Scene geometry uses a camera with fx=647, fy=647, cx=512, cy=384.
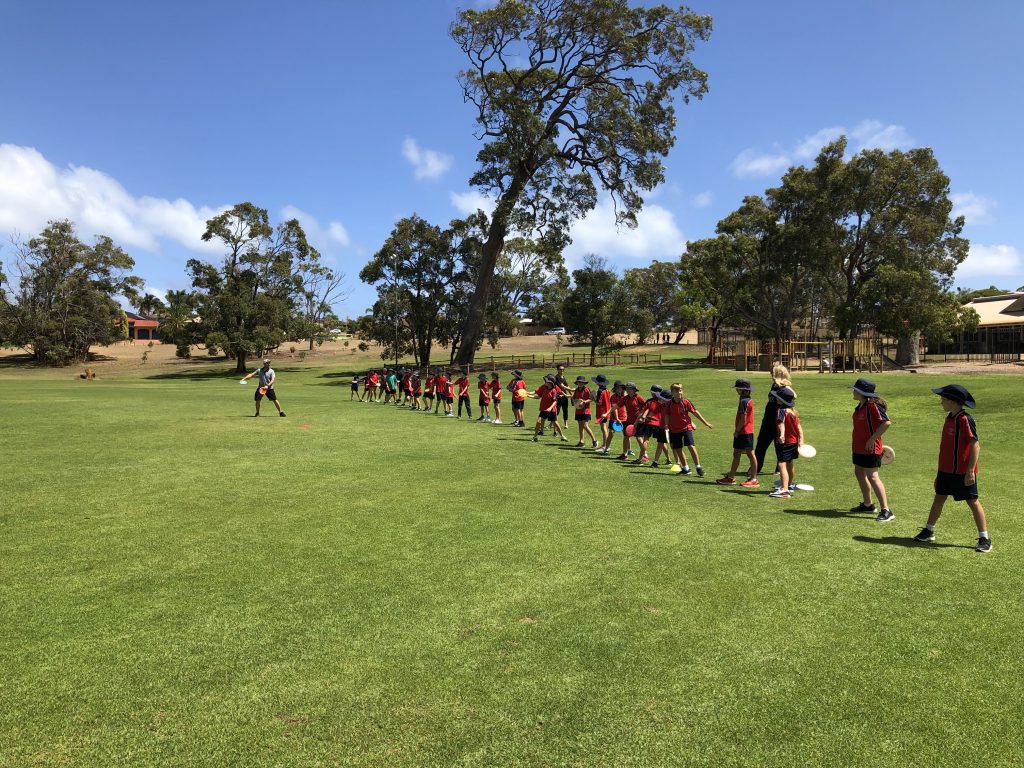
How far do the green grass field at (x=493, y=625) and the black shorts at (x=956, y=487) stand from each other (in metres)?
0.62

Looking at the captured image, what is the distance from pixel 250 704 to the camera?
13.2 ft

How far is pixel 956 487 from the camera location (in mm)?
7039

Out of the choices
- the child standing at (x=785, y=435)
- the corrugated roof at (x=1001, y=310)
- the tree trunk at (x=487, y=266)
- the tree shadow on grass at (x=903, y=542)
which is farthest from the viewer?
the corrugated roof at (x=1001, y=310)

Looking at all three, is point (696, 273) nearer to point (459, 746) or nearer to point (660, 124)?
point (660, 124)

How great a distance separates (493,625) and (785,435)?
642cm

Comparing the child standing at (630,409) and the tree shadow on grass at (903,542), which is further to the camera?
the child standing at (630,409)

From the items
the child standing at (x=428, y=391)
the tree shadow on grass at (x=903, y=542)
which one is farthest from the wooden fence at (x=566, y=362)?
the tree shadow on grass at (x=903, y=542)

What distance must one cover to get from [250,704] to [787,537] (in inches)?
239

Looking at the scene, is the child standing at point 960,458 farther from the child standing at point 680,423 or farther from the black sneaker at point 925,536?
the child standing at point 680,423

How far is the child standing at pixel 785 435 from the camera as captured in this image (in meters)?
9.71

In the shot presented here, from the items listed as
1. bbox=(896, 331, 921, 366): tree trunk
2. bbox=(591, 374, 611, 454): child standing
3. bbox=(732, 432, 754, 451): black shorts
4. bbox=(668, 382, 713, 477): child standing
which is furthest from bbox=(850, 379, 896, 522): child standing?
bbox=(896, 331, 921, 366): tree trunk

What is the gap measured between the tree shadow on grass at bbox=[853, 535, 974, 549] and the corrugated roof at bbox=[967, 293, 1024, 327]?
51.0 meters

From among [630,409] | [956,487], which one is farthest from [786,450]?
[630,409]

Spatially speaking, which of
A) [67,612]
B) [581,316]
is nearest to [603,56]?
[581,316]
